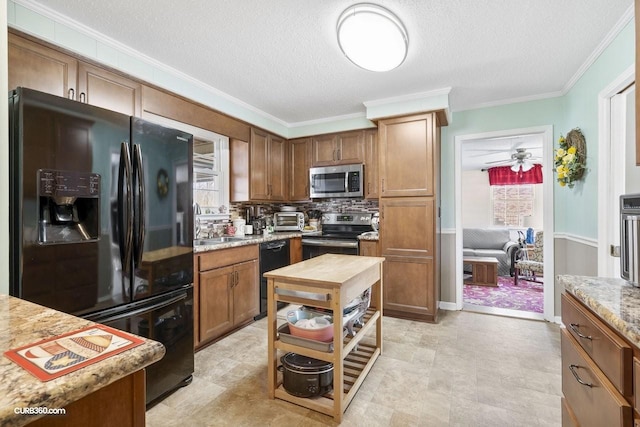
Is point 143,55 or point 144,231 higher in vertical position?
point 143,55

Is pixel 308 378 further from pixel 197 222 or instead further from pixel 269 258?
pixel 197 222

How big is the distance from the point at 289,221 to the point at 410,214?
66.3 inches

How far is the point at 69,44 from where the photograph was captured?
1.94 m

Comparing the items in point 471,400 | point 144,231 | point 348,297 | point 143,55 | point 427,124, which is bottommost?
point 471,400

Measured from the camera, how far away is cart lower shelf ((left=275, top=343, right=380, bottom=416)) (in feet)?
5.83

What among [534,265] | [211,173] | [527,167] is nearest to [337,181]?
[211,173]

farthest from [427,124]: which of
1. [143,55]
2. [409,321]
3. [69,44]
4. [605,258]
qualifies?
[69,44]

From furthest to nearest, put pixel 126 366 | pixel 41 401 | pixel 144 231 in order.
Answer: pixel 144 231
pixel 126 366
pixel 41 401

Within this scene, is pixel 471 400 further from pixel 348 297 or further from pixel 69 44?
pixel 69 44

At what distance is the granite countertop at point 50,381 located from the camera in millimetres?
443

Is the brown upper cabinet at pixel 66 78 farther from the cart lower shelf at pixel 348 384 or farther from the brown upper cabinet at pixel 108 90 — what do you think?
the cart lower shelf at pixel 348 384

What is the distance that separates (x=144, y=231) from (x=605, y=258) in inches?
130

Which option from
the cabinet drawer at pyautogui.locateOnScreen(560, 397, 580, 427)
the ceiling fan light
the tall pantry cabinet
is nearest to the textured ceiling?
the tall pantry cabinet

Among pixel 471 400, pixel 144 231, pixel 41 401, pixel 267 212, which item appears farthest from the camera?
pixel 267 212
